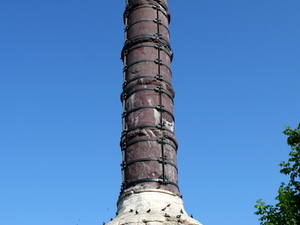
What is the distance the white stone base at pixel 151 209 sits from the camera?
860cm

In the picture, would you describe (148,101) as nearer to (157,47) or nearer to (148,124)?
(148,124)

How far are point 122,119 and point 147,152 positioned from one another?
1280mm

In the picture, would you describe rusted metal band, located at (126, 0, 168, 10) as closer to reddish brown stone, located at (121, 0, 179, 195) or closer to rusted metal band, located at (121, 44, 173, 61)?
reddish brown stone, located at (121, 0, 179, 195)

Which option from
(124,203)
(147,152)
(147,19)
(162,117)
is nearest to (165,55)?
(147,19)

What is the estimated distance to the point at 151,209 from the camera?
899cm

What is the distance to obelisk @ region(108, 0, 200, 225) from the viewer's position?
9.17 m

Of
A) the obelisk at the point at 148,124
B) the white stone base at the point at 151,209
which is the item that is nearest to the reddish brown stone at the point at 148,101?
the obelisk at the point at 148,124

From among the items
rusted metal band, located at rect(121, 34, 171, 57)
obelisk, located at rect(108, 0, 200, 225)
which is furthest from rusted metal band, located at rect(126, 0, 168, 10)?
rusted metal band, located at rect(121, 34, 171, 57)

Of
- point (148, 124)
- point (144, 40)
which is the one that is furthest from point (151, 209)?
point (144, 40)

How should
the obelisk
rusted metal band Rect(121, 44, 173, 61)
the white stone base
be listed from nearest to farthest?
the white stone base < the obelisk < rusted metal band Rect(121, 44, 173, 61)

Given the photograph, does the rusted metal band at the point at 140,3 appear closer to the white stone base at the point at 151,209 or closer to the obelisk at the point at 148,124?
the obelisk at the point at 148,124

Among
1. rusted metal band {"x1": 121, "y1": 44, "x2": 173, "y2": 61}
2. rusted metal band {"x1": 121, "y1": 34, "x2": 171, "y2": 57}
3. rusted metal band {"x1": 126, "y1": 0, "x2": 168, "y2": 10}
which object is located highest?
rusted metal band {"x1": 126, "y1": 0, "x2": 168, "y2": 10}

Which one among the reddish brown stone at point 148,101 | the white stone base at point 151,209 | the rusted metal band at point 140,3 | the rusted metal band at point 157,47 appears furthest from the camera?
the rusted metal band at point 140,3

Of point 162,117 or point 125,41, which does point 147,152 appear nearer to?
point 162,117
